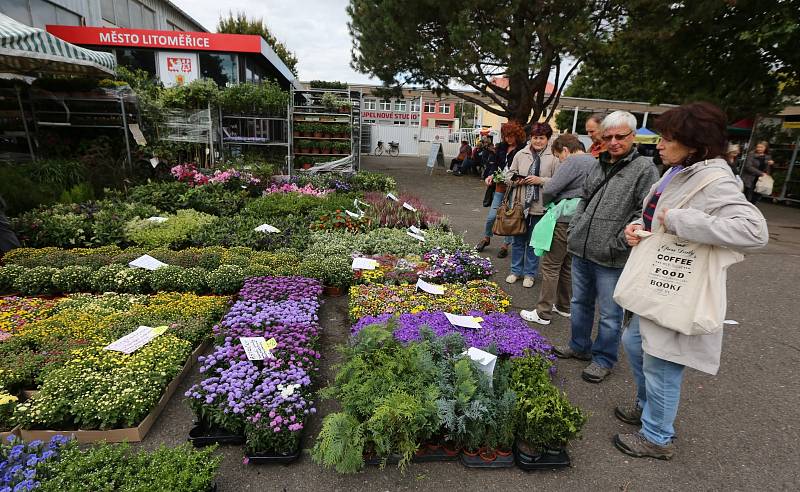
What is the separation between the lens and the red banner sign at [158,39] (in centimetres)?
1377

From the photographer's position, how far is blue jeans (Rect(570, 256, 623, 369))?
10.7 ft

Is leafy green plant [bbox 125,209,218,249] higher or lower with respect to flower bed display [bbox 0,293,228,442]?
higher

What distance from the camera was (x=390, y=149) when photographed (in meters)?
32.1

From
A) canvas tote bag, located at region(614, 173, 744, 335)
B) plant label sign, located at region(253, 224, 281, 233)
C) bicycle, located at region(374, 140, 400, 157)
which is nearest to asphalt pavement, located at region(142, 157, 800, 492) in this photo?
canvas tote bag, located at region(614, 173, 744, 335)

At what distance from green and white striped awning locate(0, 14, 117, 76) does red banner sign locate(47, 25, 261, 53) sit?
6.55 metres

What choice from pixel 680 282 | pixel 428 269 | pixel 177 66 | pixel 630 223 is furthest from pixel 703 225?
pixel 177 66

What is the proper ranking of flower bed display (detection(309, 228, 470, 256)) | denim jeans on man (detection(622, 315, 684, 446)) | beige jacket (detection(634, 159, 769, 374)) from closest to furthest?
1. beige jacket (detection(634, 159, 769, 374))
2. denim jeans on man (detection(622, 315, 684, 446))
3. flower bed display (detection(309, 228, 470, 256))

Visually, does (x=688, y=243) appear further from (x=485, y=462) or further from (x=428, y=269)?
(x=428, y=269)

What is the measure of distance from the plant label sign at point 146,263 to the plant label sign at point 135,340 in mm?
1569

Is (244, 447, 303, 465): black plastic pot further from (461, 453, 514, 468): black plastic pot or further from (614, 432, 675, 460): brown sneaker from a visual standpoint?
(614, 432, 675, 460): brown sneaker

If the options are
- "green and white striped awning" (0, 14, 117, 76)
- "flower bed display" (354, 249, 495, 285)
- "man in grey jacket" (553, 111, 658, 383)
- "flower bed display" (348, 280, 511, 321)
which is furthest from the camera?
"green and white striped awning" (0, 14, 117, 76)

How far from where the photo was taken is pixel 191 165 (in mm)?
9391

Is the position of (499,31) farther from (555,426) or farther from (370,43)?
(555,426)

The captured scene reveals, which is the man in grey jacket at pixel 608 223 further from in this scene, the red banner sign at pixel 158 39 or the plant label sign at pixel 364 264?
the red banner sign at pixel 158 39
